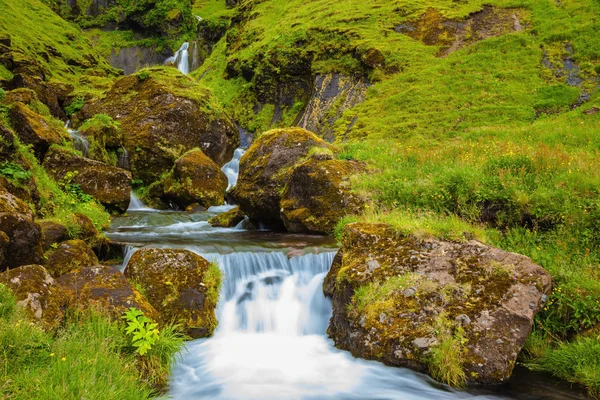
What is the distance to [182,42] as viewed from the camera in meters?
62.2

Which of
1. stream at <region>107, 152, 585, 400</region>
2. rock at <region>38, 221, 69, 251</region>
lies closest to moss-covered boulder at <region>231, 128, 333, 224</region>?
stream at <region>107, 152, 585, 400</region>

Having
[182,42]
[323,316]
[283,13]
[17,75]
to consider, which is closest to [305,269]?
[323,316]

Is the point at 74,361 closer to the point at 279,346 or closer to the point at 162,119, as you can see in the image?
the point at 279,346

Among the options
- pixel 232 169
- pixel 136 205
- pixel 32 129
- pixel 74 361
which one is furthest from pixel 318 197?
pixel 232 169

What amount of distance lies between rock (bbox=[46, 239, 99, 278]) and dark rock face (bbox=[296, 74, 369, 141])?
19.5m

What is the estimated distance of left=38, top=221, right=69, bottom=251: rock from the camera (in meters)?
7.62

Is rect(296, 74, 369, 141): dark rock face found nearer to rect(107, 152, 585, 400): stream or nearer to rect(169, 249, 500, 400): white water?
rect(107, 152, 585, 400): stream

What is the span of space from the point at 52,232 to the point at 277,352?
489 cm

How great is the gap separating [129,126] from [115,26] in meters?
57.8

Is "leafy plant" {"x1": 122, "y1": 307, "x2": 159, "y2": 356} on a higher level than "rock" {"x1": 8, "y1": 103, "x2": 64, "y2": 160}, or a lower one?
lower

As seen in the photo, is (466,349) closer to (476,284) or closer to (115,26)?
(476,284)

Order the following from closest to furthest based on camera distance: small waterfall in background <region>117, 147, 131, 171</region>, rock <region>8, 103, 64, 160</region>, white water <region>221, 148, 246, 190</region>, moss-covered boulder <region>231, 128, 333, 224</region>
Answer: rock <region>8, 103, 64, 160</region> → moss-covered boulder <region>231, 128, 333, 224</region> → small waterfall in background <region>117, 147, 131, 171</region> → white water <region>221, 148, 246, 190</region>

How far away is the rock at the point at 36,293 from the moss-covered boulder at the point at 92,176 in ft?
32.1

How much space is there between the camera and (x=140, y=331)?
5410mm
